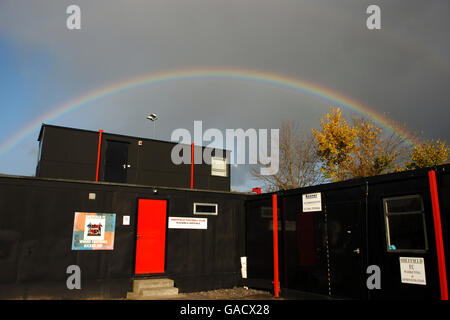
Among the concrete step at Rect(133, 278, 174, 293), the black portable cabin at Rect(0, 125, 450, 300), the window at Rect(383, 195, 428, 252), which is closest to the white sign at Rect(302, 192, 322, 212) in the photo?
the black portable cabin at Rect(0, 125, 450, 300)

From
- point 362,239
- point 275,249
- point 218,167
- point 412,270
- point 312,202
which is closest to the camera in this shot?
point 412,270

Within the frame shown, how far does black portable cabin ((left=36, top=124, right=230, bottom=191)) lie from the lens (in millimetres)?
10805

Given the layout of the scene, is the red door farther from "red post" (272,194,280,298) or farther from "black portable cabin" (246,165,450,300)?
"red post" (272,194,280,298)

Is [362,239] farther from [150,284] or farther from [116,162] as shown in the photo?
[116,162]

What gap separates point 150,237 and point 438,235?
748cm

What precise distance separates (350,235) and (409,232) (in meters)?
1.48

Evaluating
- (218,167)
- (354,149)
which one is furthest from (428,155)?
(218,167)

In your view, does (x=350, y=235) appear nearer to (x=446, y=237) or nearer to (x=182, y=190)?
(x=446, y=237)

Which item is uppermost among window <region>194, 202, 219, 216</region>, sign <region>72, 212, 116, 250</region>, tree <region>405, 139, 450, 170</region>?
tree <region>405, 139, 450, 170</region>

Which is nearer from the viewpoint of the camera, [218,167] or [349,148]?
[218,167]

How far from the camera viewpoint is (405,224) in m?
6.71

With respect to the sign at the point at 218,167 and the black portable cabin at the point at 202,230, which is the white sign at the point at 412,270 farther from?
the sign at the point at 218,167
